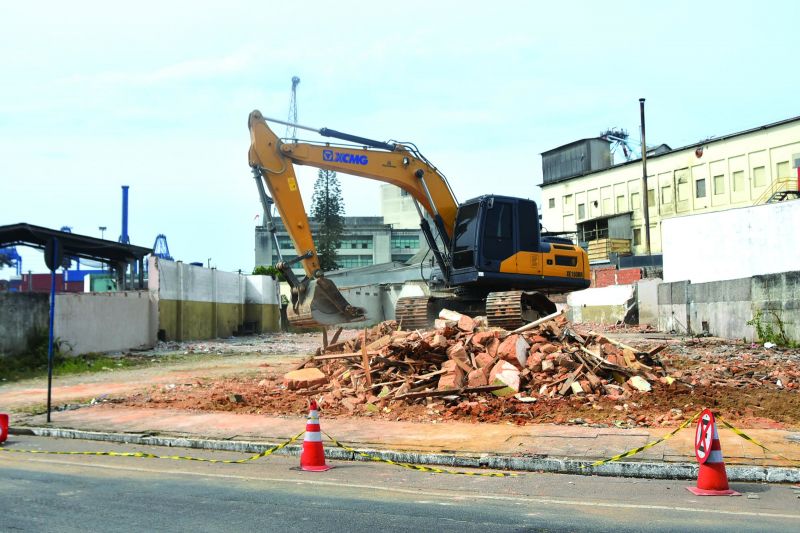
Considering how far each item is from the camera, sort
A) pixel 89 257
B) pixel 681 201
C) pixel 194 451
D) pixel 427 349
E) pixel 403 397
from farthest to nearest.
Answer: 1. pixel 681 201
2. pixel 89 257
3. pixel 427 349
4. pixel 403 397
5. pixel 194 451

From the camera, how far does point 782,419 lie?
35.4 ft

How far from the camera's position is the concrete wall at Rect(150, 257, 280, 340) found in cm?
3177

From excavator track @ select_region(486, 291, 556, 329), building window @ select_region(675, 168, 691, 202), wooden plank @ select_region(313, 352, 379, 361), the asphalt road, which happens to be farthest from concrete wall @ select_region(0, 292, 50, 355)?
building window @ select_region(675, 168, 691, 202)

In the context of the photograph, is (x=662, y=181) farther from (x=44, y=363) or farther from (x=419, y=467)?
(x=419, y=467)

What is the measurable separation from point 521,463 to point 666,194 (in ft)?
192

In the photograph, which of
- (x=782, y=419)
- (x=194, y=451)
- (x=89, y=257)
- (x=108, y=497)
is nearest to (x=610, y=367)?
(x=782, y=419)

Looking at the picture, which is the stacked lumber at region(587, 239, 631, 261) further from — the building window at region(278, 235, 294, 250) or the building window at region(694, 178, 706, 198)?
the building window at region(278, 235, 294, 250)

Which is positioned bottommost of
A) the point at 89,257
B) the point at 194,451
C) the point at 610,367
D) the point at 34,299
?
the point at 194,451

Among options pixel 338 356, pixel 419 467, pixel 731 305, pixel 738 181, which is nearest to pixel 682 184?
pixel 738 181

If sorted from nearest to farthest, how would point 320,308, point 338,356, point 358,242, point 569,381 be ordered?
1. point 569,381
2. point 338,356
3. point 320,308
4. point 358,242

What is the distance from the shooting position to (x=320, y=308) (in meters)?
16.8

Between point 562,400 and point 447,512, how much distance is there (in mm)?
6084

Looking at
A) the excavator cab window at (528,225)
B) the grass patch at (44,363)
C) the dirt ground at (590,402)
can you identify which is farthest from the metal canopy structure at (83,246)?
the excavator cab window at (528,225)

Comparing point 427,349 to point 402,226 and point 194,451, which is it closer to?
point 194,451
